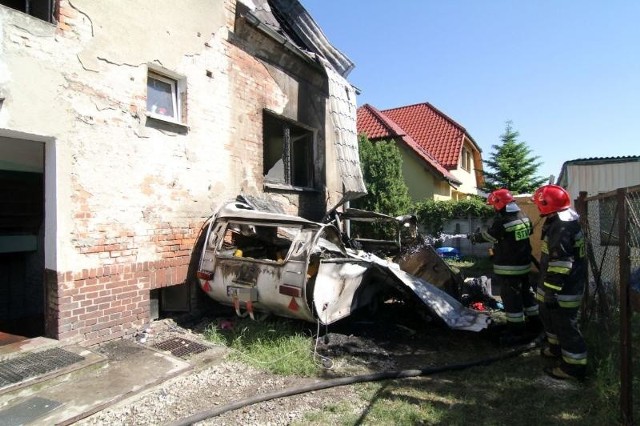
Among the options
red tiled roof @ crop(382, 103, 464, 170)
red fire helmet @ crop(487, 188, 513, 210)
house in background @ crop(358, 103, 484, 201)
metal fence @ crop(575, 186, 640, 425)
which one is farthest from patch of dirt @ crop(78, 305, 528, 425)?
red tiled roof @ crop(382, 103, 464, 170)

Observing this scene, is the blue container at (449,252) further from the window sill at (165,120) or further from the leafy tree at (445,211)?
the window sill at (165,120)

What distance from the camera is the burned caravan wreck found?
15.4 feet

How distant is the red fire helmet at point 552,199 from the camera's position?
4348 mm

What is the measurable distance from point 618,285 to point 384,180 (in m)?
10.9

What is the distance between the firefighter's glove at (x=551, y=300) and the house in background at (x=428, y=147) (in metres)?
13.9

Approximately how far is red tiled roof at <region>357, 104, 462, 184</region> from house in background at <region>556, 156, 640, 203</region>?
8288 millimetres

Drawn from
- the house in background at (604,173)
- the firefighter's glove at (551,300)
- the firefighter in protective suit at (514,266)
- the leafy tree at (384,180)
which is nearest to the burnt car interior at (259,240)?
the firefighter in protective suit at (514,266)

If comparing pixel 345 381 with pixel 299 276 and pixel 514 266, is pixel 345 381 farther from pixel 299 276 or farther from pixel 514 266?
pixel 514 266

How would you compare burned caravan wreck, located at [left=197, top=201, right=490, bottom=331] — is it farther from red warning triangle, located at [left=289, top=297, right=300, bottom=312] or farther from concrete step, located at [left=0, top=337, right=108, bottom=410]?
concrete step, located at [left=0, top=337, right=108, bottom=410]

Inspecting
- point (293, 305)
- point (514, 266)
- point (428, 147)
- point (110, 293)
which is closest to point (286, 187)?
point (293, 305)

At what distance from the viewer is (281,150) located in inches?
313

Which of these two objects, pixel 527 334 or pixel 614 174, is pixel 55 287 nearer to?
pixel 527 334

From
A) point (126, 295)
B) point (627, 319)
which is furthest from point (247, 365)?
point (627, 319)

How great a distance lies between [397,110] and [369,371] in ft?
74.5
